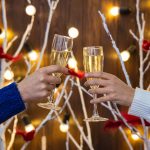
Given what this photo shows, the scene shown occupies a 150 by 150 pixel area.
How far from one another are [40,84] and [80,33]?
1.35 m

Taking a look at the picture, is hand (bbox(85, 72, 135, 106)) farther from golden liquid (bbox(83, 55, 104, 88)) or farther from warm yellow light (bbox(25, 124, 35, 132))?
warm yellow light (bbox(25, 124, 35, 132))

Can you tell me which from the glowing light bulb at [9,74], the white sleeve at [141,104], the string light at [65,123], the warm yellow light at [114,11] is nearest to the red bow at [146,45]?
the warm yellow light at [114,11]

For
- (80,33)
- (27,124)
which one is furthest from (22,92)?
(80,33)

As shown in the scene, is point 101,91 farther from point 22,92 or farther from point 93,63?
point 22,92

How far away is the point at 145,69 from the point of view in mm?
2303

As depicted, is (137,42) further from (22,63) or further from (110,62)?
(22,63)

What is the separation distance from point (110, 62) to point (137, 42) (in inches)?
8.5

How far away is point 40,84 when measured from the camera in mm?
1078

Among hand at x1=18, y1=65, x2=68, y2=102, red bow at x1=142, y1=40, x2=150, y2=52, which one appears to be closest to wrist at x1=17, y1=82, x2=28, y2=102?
hand at x1=18, y1=65, x2=68, y2=102

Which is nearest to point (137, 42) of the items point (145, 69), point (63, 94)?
point (145, 69)

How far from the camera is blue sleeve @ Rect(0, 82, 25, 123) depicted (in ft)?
3.69

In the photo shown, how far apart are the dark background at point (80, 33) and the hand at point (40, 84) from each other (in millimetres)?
1258

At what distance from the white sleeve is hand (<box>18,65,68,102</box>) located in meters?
0.32

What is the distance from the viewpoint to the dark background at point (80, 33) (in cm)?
235
